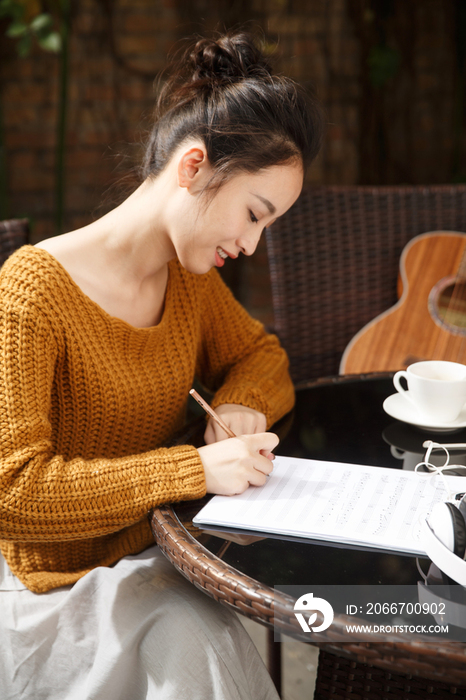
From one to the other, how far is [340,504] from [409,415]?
0.93 ft

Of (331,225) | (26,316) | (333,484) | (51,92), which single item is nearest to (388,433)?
(333,484)

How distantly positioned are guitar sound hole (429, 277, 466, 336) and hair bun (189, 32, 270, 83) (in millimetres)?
881

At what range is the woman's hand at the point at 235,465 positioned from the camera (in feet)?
2.63

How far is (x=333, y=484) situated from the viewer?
0.80 m

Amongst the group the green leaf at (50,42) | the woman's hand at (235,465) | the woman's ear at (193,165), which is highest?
the green leaf at (50,42)

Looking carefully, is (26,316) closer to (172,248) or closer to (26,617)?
(172,248)

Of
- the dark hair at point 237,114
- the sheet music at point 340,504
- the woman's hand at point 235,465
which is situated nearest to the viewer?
the sheet music at point 340,504

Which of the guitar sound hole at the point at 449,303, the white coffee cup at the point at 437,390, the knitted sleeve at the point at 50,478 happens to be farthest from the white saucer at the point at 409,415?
the guitar sound hole at the point at 449,303

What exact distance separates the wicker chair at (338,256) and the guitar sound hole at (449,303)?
0.14m

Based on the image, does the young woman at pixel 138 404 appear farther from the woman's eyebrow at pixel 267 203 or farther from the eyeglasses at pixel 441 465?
the eyeglasses at pixel 441 465

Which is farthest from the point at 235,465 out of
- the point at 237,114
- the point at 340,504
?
the point at 237,114

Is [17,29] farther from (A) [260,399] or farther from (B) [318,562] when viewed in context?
(B) [318,562]

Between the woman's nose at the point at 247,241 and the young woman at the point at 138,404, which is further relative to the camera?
the woman's nose at the point at 247,241

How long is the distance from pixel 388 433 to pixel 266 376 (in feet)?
0.84
